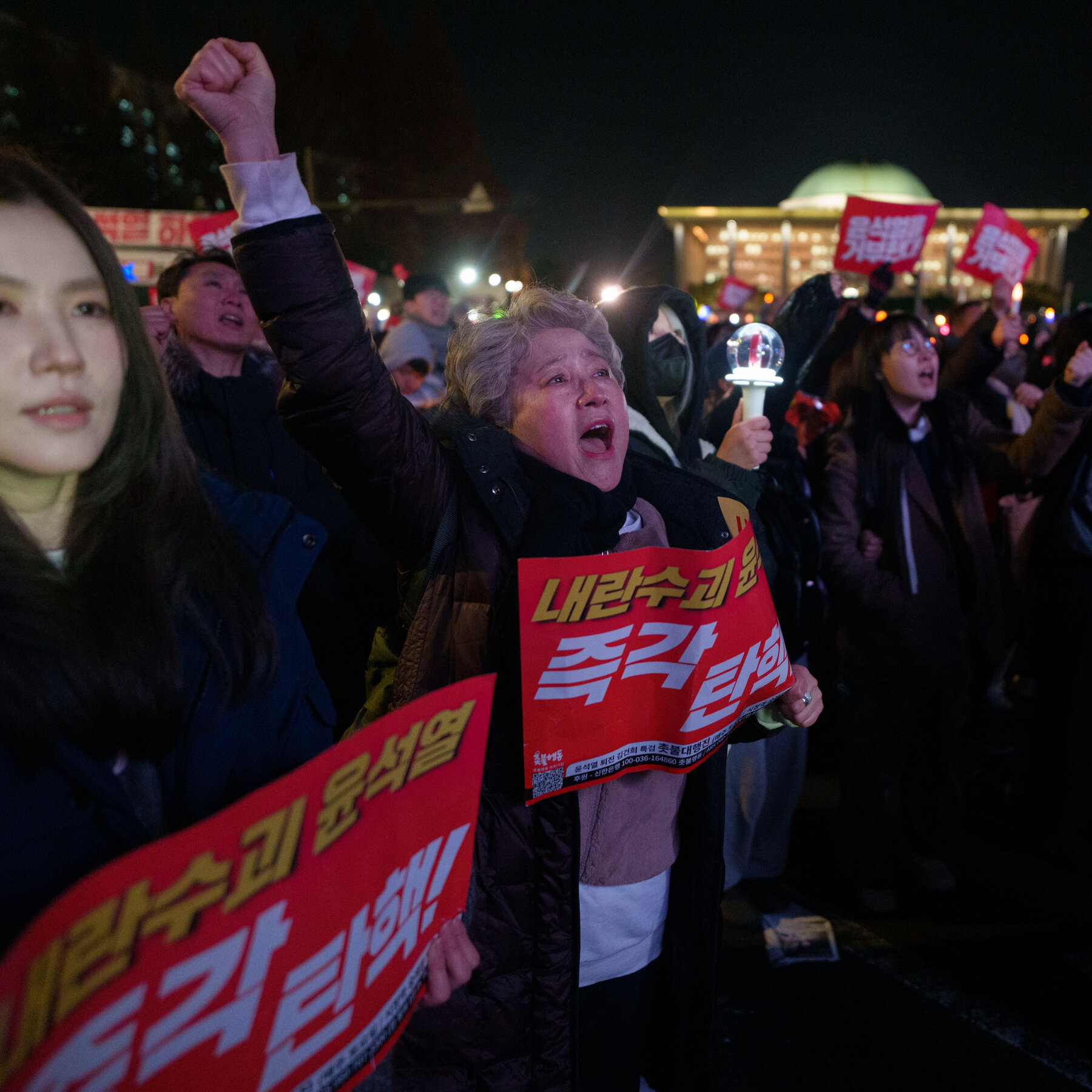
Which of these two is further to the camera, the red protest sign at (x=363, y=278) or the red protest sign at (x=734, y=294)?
the red protest sign at (x=734, y=294)

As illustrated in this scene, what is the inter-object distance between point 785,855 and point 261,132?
3073 millimetres

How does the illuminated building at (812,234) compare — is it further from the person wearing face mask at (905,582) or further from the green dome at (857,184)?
the person wearing face mask at (905,582)

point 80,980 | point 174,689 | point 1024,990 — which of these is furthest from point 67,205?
point 1024,990

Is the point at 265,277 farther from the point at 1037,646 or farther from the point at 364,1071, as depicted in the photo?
the point at 1037,646

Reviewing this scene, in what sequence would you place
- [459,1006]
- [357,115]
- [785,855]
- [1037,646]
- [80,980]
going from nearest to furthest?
[80,980] < [459,1006] < [785,855] < [1037,646] < [357,115]

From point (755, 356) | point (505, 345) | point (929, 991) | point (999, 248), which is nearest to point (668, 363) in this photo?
point (755, 356)

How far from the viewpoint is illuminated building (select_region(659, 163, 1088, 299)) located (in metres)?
70.1

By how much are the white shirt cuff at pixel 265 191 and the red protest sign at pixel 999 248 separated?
796cm

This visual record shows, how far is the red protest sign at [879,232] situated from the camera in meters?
8.27

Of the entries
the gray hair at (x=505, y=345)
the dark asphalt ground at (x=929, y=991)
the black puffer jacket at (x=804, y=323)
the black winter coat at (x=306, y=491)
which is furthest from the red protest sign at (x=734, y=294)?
the gray hair at (x=505, y=345)

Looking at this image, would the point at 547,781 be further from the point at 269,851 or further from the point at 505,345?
the point at 505,345

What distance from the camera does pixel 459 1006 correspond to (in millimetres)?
1613

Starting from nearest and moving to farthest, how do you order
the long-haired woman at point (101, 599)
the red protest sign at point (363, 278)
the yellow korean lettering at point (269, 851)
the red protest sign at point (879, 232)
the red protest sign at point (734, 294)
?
the yellow korean lettering at point (269, 851), the long-haired woman at point (101, 599), the red protest sign at point (363, 278), the red protest sign at point (879, 232), the red protest sign at point (734, 294)

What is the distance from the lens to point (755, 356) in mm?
2309
